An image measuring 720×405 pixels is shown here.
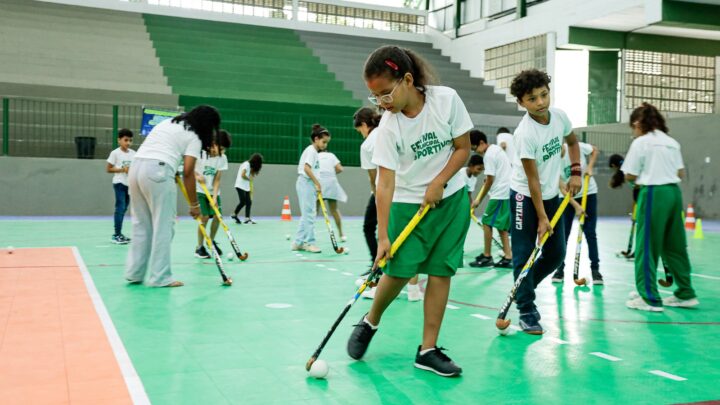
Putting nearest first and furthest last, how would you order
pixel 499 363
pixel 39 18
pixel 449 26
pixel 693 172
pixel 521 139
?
pixel 499 363 → pixel 521 139 → pixel 693 172 → pixel 39 18 → pixel 449 26

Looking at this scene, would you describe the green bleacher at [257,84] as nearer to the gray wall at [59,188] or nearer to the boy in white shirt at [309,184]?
the gray wall at [59,188]

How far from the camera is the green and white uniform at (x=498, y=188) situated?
910cm

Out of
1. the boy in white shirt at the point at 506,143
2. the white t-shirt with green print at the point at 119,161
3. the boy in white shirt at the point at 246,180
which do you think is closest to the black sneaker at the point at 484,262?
the boy in white shirt at the point at 506,143

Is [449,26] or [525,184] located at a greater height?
[449,26]

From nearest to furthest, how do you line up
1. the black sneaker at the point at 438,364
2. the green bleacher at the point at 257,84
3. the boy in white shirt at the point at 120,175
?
the black sneaker at the point at 438,364
the boy in white shirt at the point at 120,175
the green bleacher at the point at 257,84

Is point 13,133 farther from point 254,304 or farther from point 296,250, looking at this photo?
point 254,304

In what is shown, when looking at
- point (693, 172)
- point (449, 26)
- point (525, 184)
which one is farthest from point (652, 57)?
point (525, 184)

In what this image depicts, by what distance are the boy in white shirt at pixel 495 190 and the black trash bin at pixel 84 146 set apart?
12.6 m

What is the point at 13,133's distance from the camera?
18141mm

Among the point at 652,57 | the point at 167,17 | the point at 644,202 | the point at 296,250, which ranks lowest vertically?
the point at 296,250

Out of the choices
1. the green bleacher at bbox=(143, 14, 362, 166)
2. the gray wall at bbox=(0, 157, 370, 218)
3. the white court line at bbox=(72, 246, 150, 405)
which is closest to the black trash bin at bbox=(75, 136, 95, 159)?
the gray wall at bbox=(0, 157, 370, 218)

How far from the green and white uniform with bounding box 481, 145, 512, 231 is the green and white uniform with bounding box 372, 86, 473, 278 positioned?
513cm

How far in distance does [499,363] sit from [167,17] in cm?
2794

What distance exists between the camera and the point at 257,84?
24719mm
